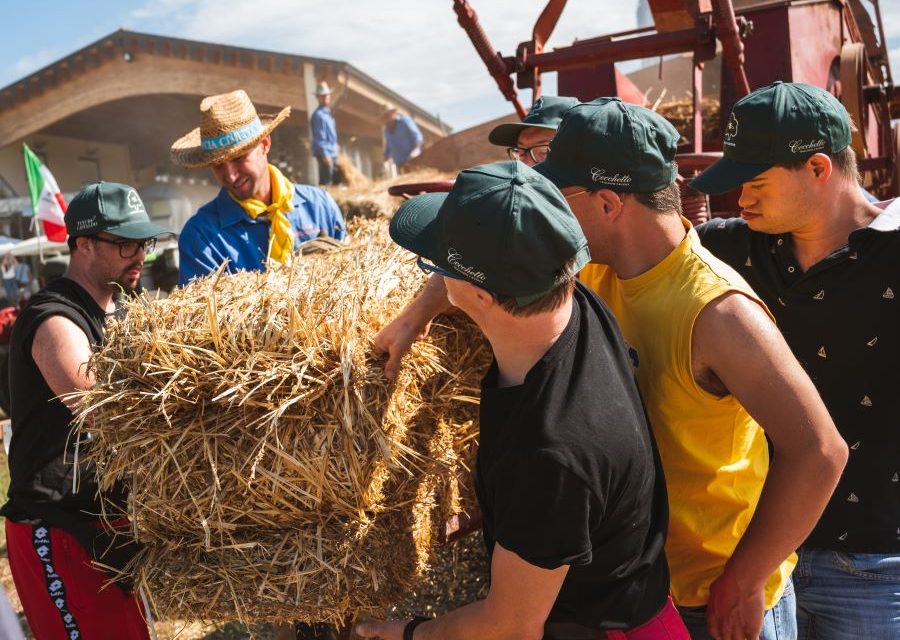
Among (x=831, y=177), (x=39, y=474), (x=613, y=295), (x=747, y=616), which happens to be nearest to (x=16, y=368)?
(x=39, y=474)

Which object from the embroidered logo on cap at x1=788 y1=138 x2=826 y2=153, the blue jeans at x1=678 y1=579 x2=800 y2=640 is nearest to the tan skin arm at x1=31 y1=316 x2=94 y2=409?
the blue jeans at x1=678 y1=579 x2=800 y2=640

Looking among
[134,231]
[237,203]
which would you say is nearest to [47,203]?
[237,203]

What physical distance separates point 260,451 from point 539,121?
5.52 feet

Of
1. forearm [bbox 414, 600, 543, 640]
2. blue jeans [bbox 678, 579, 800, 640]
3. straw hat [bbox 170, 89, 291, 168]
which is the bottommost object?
blue jeans [bbox 678, 579, 800, 640]

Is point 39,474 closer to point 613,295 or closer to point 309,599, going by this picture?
point 309,599

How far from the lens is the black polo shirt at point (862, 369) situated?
77.1 inches

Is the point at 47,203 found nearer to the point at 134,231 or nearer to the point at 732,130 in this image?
the point at 134,231

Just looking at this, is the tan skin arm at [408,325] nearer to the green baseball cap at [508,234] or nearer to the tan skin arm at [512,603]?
the green baseball cap at [508,234]

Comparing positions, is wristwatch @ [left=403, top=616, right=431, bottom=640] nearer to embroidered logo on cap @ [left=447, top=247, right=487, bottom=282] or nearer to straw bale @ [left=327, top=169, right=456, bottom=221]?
embroidered logo on cap @ [left=447, top=247, right=487, bottom=282]

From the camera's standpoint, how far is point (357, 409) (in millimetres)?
1711

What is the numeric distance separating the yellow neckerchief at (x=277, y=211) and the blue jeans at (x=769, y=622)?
2.34 m

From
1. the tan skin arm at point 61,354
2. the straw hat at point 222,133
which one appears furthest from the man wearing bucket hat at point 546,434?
the straw hat at point 222,133

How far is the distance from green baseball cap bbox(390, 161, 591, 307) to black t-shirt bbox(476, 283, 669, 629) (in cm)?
15

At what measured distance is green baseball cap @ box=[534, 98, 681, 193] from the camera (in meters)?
1.63
